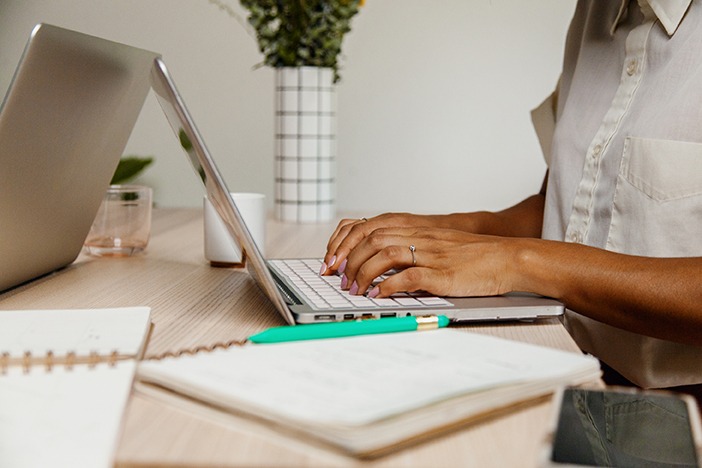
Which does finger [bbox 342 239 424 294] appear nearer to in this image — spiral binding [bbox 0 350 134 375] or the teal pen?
the teal pen

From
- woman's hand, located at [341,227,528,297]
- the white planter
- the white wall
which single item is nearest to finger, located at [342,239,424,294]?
woman's hand, located at [341,227,528,297]

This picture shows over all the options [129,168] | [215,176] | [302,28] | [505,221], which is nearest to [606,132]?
[505,221]

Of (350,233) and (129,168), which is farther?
(129,168)

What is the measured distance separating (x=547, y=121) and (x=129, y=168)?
141 cm

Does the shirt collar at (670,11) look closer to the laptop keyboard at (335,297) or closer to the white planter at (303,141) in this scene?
the laptop keyboard at (335,297)

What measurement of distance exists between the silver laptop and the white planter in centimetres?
59

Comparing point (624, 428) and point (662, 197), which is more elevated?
point (662, 197)

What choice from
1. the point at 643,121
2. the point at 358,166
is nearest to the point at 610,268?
the point at 643,121

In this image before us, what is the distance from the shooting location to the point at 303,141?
1615mm

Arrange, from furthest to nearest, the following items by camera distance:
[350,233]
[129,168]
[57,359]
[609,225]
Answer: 1. [129,168]
2. [609,225]
3. [350,233]
4. [57,359]

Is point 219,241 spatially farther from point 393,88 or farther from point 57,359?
point 393,88

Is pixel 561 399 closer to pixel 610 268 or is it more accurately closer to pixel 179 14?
pixel 610 268

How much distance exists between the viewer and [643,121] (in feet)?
3.31

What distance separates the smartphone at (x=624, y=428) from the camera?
471 mm
